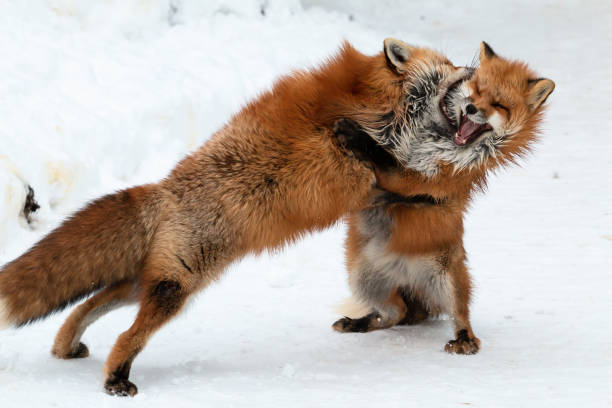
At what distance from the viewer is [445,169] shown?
16.0 ft

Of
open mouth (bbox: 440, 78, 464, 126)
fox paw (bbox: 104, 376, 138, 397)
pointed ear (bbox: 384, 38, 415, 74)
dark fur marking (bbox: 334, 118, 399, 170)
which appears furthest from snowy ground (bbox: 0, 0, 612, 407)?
pointed ear (bbox: 384, 38, 415, 74)

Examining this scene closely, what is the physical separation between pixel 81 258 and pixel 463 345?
2.53m

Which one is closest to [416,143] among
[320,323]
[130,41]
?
[320,323]

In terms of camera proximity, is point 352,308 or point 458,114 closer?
point 458,114

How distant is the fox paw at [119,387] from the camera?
13.7 feet

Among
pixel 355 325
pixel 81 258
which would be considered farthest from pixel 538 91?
pixel 81 258

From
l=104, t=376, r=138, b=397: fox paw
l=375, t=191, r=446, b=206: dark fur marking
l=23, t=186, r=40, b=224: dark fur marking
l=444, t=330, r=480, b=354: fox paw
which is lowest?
l=104, t=376, r=138, b=397: fox paw

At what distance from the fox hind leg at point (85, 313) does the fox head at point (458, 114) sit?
6.00 feet

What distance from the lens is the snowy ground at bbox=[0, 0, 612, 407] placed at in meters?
4.43

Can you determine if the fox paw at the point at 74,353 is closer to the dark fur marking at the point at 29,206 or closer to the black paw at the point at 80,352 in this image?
the black paw at the point at 80,352

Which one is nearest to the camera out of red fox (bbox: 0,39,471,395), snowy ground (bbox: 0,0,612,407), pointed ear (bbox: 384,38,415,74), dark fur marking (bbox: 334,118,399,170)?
red fox (bbox: 0,39,471,395)

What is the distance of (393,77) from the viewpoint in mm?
4941

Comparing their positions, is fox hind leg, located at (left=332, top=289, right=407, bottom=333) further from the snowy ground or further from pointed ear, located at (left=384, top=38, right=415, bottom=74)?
pointed ear, located at (left=384, top=38, right=415, bottom=74)

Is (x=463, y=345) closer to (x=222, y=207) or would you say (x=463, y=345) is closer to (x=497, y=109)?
(x=497, y=109)
